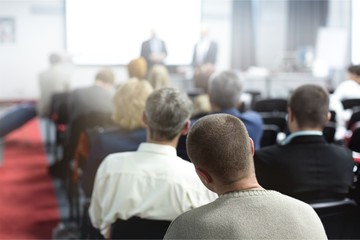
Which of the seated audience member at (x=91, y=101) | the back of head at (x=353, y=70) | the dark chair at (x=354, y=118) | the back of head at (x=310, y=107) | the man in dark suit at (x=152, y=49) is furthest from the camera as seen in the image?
the man in dark suit at (x=152, y=49)

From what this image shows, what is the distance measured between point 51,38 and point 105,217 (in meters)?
9.00

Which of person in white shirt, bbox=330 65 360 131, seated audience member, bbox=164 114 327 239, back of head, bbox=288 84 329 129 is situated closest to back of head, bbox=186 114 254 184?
seated audience member, bbox=164 114 327 239

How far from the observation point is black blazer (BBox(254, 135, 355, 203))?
231 cm

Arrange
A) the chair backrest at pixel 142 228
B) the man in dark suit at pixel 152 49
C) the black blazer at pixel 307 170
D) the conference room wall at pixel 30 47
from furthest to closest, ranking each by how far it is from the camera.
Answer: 1. the conference room wall at pixel 30 47
2. the man in dark suit at pixel 152 49
3. the black blazer at pixel 307 170
4. the chair backrest at pixel 142 228

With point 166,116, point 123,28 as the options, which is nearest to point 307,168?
point 166,116

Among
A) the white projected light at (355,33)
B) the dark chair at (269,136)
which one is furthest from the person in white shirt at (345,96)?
the white projected light at (355,33)

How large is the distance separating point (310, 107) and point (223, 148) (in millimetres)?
1389

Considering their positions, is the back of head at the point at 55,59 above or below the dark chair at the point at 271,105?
above

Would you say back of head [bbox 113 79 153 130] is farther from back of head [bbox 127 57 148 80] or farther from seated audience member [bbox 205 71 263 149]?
back of head [bbox 127 57 148 80]

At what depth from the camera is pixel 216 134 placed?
50.6 inches

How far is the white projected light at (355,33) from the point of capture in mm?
10445

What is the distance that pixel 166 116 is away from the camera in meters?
2.34

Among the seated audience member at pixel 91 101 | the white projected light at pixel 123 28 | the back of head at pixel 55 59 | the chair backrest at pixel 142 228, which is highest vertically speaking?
the white projected light at pixel 123 28

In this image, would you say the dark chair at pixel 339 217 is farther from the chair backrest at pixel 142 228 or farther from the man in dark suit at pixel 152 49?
the man in dark suit at pixel 152 49
